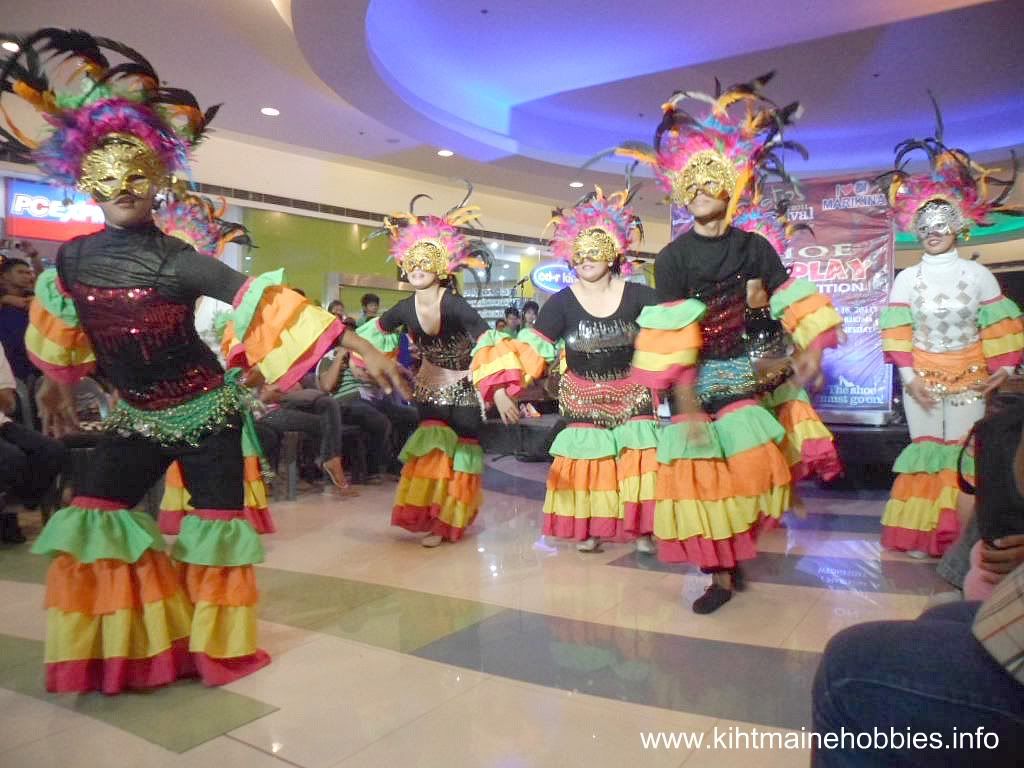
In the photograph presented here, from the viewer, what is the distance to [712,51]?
7.01 m

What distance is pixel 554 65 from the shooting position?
295 inches

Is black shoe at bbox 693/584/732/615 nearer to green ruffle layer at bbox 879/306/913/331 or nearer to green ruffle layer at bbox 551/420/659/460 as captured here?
green ruffle layer at bbox 551/420/659/460

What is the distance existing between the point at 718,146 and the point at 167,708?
2.78m

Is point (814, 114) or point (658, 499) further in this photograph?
point (814, 114)

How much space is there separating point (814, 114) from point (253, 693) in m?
8.58

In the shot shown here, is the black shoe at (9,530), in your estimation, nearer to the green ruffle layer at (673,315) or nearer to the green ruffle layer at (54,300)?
the green ruffle layer at (54,300)

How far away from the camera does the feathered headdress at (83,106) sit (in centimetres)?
219

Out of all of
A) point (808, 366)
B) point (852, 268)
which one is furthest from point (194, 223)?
point (852, 268)

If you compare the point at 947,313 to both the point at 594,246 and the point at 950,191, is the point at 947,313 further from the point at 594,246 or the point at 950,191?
the point at 594,246

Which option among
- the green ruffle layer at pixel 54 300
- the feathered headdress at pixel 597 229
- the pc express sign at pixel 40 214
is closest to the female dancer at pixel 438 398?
the feathered headdress at pixel 597 229

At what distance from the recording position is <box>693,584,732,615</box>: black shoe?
114 inches

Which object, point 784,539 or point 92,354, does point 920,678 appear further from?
point 784,539

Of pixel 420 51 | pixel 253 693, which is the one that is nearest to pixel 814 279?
pixel 420 51

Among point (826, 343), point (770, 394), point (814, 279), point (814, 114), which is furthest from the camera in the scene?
point (814, 114)
